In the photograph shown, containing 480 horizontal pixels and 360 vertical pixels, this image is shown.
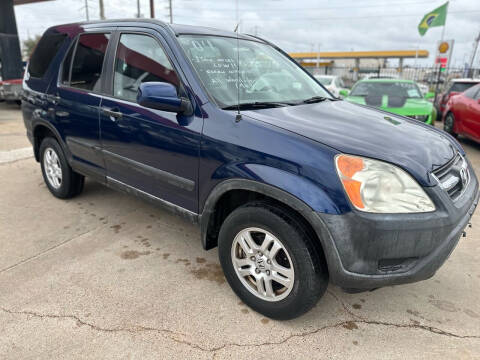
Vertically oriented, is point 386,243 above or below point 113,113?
below

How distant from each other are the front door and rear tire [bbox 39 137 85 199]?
97 cm

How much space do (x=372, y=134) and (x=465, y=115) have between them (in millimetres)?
6306

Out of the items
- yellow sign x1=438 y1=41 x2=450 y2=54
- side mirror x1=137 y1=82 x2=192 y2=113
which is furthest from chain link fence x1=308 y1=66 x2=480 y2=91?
side mirror x1=137 y1=82 x2=192 y2=113

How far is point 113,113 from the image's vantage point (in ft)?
9.73

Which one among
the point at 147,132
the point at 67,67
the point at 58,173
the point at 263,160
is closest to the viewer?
the point at 263,160

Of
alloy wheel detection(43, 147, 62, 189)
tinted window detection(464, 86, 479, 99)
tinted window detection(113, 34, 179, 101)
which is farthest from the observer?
tinted window detection(464, 86, 479, 99)

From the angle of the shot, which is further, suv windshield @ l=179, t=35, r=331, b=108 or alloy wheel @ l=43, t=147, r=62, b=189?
alloy wheel @ l=43, t=147, r=62, b=189

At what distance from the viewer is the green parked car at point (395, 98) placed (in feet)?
21.8

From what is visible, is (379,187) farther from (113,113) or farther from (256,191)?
(113,113)

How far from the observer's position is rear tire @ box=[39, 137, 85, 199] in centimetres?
396

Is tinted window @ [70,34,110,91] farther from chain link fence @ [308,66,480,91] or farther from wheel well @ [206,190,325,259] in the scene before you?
chain link fence @ [308,66,480,91]

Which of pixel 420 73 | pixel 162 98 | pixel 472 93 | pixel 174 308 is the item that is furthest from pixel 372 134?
pixel 420 73

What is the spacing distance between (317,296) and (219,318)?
65 cm

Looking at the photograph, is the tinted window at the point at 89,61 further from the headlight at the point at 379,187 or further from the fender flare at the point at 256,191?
the headlight at the point at 379,187
